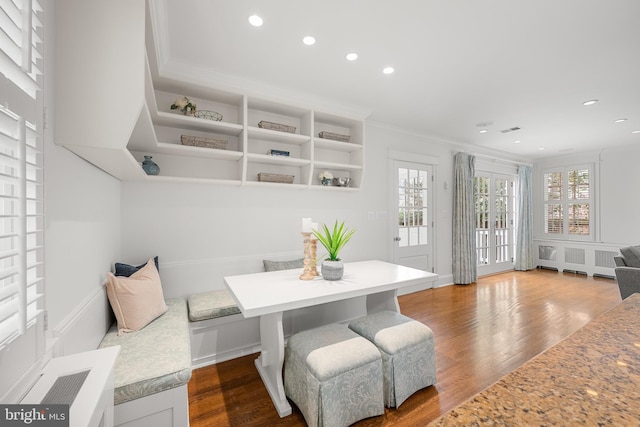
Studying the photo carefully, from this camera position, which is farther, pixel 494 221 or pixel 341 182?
pixel 494 221

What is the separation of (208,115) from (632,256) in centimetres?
524

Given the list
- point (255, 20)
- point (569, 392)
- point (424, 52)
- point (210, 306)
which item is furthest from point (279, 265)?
point (569, 392)

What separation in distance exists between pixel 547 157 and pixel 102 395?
26.6 ft

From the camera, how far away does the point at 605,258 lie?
5266mm

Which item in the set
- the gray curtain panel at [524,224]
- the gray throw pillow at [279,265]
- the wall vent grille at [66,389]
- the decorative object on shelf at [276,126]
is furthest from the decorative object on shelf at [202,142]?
the gray curtain panel at [524,224]

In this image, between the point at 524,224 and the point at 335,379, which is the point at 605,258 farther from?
the point at 335,379

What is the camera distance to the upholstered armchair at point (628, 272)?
300 centimetres

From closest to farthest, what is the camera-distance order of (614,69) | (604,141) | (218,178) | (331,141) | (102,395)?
(102,395), (614,69), (218,178), (331,141), (604,141)

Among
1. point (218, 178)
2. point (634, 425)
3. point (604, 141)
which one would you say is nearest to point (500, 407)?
point (634, 425)

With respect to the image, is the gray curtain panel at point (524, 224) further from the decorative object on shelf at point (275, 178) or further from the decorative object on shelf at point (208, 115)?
the decorative object on shelf at point (208, 115)

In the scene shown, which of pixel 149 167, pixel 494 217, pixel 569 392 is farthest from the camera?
pixel 494 217

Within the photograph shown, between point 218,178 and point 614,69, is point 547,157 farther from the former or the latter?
point 218,178

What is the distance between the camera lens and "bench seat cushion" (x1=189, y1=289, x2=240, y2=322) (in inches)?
83.7

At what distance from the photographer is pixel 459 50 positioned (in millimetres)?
2115
